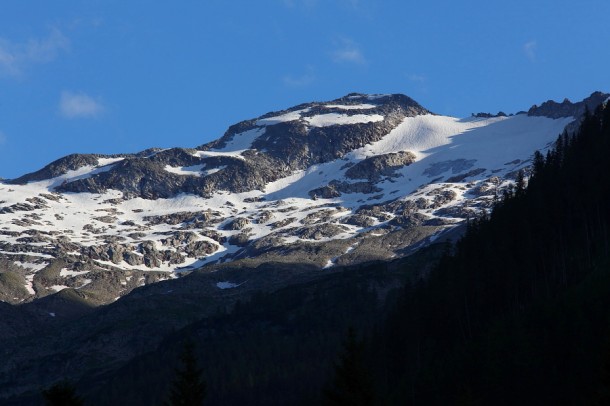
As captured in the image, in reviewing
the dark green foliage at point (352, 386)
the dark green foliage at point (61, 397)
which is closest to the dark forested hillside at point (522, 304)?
the dark green foliage at point (352, 386)

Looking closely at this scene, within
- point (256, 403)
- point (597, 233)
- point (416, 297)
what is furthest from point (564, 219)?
point (256, 403)

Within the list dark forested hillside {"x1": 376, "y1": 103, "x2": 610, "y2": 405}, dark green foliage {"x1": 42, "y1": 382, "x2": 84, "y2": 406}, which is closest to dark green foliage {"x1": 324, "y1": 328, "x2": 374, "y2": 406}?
dark green foliage {"x1": 42, "y1": 382, "x2": 84, "y2": 406}

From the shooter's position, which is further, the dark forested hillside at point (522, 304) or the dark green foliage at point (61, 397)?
the dark forested hillside at point (522, 304)

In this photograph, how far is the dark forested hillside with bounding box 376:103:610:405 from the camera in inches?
3610

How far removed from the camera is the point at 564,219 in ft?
400

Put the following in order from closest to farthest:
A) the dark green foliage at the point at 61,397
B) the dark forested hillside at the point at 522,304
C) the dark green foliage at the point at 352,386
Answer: the dark green foliage at the point at 61,397 < the dark green foliage at the point at 352,386 < the dark forested hillside at the point at 522,304

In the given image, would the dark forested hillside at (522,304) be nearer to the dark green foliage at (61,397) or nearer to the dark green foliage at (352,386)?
the dark green foliage at (352,386)

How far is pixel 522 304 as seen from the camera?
381ft

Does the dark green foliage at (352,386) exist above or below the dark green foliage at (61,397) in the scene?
below

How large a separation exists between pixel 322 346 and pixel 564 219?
86.5 meters

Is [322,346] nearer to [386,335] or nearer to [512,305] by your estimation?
[386,335]

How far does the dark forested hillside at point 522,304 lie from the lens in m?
91.7

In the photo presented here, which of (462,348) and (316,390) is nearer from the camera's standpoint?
(462,348)

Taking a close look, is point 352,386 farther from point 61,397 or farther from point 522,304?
point 522,304
